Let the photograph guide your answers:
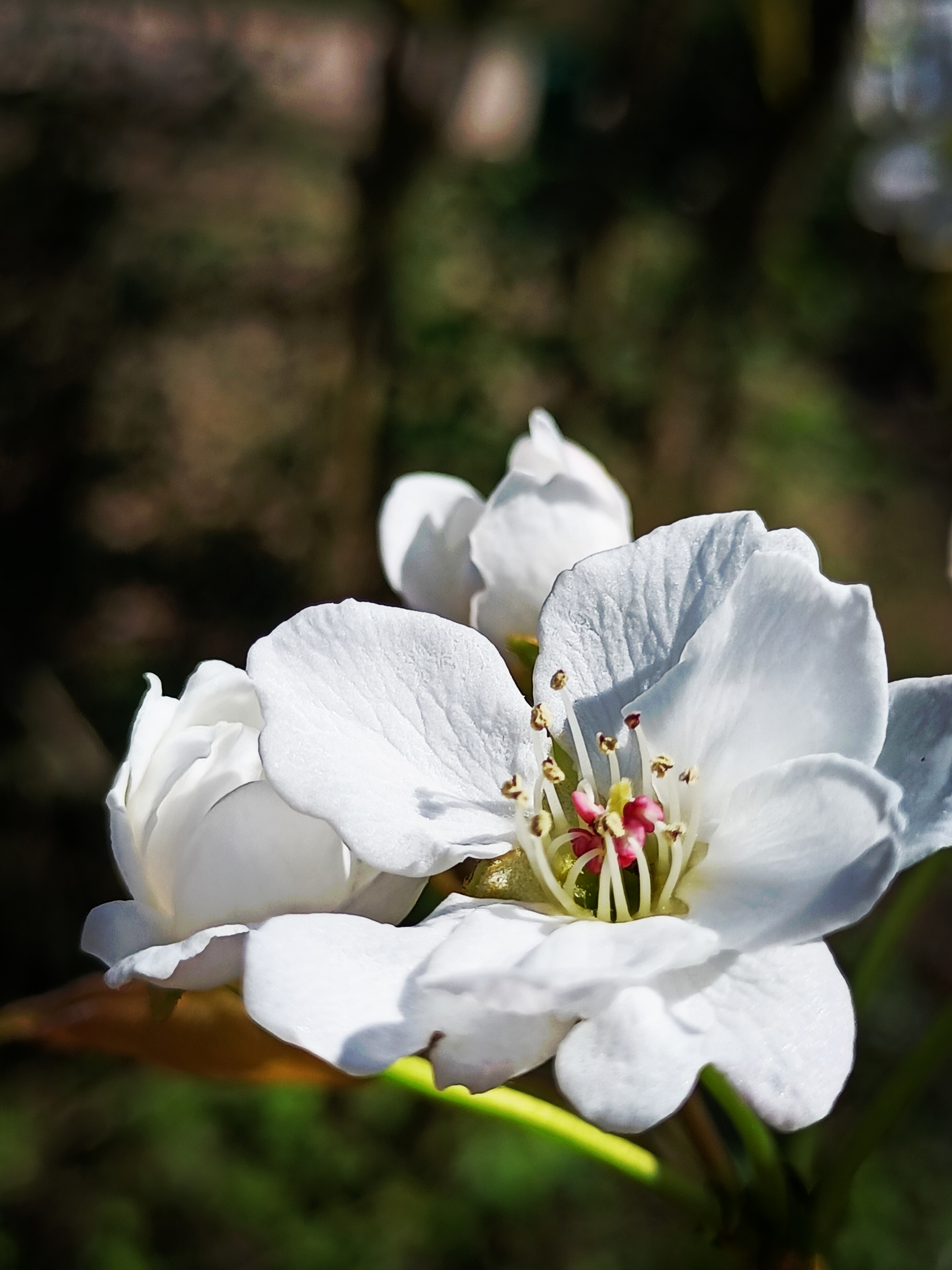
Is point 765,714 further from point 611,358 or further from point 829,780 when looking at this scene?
point 611,358

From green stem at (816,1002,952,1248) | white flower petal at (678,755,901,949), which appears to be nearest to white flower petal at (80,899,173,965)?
white flower petal at (678,755,901,949)

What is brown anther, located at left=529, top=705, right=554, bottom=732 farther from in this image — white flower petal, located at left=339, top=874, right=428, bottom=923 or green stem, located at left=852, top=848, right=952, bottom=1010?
green stem, located at left=852, top=848, right=952, bottom=1010

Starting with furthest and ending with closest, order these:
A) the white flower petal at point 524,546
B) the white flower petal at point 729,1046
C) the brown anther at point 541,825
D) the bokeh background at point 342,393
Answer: the bokeh background at point 342,393, the white flower petal at point 524,546, the brown anther at point 541,825, the white flower petal at point 729,1046

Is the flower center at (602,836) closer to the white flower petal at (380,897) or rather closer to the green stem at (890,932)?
the white flower petal at (380,897)

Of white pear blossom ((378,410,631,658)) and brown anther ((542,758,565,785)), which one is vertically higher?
white pear blossom ((378,410,631,658))

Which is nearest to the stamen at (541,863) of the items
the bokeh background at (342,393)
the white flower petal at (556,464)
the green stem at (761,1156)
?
the green stem at (761,1156)

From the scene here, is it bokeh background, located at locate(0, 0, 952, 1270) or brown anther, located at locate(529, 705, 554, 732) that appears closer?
brown anther, located at locate(529, 705, 554, 732)

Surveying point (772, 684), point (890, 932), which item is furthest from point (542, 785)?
point (890, 932)
